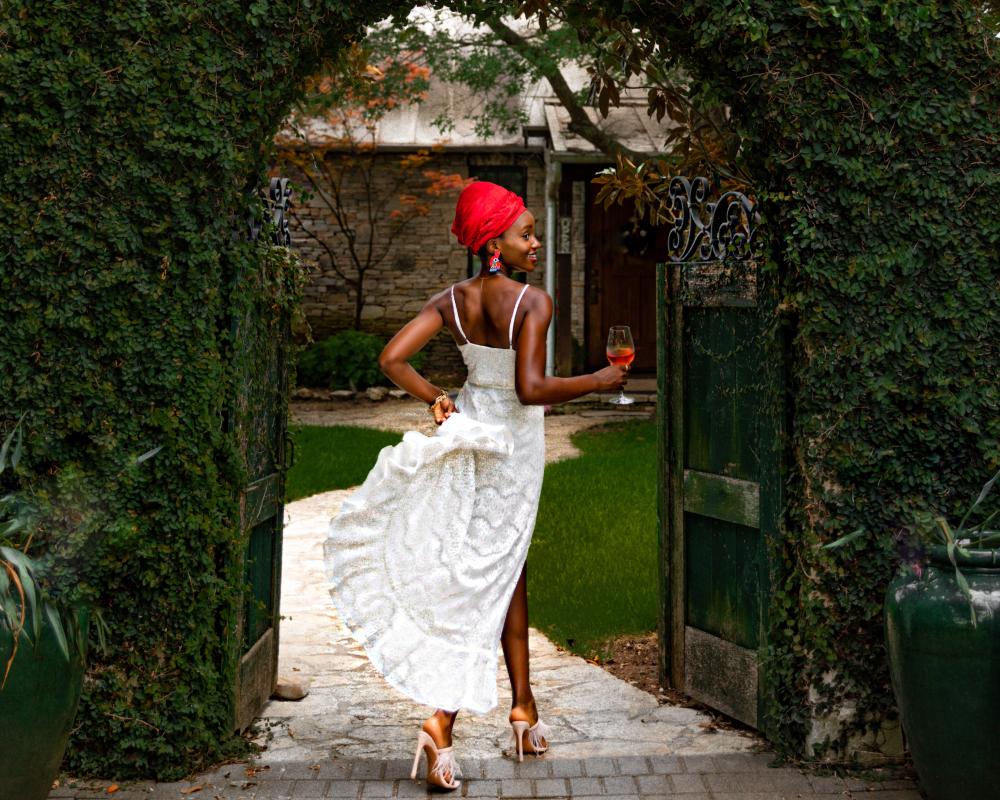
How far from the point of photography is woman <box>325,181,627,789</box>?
424 cm

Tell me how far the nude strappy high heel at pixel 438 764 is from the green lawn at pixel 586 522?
1.43 metres

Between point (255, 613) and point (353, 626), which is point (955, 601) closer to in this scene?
point (353, 626)

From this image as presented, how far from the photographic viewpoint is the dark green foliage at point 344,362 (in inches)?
677

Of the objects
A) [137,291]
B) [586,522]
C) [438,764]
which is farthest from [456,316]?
[586,522]

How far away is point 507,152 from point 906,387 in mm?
14128

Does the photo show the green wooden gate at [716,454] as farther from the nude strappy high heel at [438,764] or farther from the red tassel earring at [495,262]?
the nude strappy high heel at [438,764]

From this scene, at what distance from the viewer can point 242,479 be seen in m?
4.40

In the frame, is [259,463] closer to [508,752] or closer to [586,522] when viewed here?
[508,752]

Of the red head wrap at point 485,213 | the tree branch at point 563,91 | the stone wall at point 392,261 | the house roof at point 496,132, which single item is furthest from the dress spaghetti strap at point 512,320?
the stone wall at point 392,261

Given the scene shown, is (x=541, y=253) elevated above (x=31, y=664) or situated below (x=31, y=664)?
above

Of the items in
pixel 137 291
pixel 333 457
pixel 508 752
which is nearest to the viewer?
pixel 137 291

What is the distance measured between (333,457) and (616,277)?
6.88m

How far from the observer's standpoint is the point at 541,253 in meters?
18.4

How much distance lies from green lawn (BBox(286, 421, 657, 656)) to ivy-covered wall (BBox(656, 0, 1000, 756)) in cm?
206
